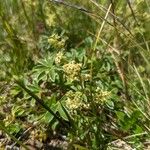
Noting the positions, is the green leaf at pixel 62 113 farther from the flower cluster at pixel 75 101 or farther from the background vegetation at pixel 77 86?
the flower cluster at pixel 75 101

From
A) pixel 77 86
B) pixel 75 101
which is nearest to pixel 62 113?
pixel 77 86

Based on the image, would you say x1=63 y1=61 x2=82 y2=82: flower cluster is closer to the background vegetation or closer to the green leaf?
the background vegetation

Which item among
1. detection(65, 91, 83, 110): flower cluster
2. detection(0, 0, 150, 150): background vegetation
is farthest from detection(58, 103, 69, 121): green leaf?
detection(65, 91, 83, 110): flower cluster

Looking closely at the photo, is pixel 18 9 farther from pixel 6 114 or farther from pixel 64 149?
pixel 64 149

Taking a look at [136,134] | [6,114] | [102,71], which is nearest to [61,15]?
[102,71]

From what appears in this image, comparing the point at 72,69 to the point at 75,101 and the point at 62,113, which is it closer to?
the point at 75,101

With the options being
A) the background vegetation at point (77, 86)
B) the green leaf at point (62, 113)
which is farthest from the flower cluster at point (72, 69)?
the green leaf at point (62, 113)

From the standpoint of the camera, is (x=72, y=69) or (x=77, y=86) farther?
(x=77, y=86)

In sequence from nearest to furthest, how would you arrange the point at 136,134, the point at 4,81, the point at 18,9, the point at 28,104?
the point at 136,134
the point at 28,104
the point at 4,81
the point at 18,9
